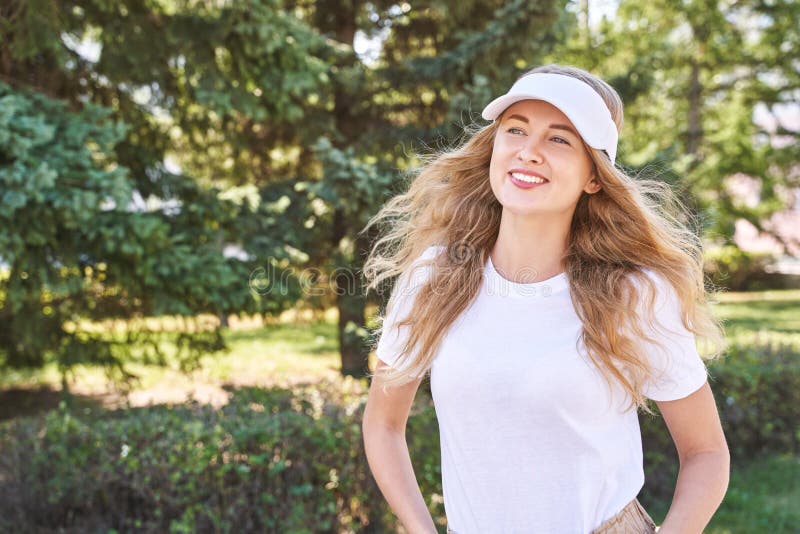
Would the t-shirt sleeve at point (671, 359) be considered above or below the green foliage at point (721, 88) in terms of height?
below

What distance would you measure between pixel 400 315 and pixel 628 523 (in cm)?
84

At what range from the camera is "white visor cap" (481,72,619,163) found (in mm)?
1842

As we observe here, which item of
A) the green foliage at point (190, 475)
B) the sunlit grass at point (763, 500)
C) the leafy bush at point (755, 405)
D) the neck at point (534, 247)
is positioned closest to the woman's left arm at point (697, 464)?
the neck at point (534, 247)

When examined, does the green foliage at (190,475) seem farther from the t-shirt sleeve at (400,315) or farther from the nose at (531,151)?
the nose at (531,151)

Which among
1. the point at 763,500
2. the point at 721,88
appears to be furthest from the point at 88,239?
the point at 721,88

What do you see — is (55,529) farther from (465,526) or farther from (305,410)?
(465,526)

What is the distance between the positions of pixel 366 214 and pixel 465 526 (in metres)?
3.73

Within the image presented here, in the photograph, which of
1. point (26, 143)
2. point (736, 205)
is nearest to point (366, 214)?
point (26, 143)

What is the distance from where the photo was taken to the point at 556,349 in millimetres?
1791

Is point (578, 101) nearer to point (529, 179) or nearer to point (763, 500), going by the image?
point (529, 179)

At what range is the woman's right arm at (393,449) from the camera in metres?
2.04

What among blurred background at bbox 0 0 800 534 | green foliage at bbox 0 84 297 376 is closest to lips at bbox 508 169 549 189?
blurred background at bbox 0 0 800 534

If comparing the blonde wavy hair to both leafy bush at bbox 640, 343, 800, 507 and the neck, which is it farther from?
leafy bush at bbox 640, 343, 800, 507

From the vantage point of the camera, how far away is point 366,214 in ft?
17.8
